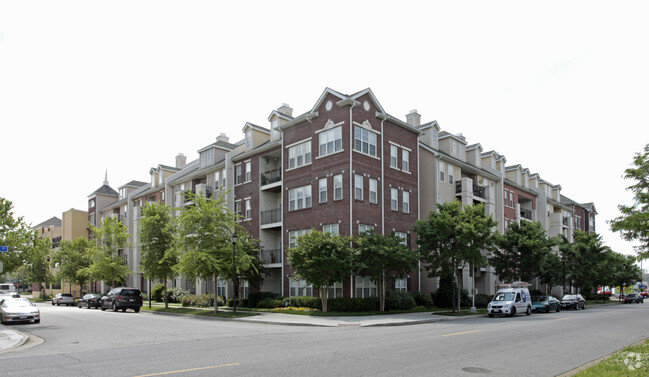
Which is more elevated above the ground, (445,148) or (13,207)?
(445,148)

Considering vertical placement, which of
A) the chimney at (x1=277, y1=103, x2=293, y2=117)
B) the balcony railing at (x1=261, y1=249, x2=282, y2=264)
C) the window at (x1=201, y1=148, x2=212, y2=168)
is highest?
the chimney at (x1=277, y1=103, x2=293, y2=117)

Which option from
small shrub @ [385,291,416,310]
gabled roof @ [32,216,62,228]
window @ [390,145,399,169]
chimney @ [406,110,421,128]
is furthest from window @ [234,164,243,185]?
gabled roof @ [32,216,62,228]

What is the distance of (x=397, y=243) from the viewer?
30.8 metres

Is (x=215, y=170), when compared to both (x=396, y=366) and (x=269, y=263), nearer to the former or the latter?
(x=269, y=263)

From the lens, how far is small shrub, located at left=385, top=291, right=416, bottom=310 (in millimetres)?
32562

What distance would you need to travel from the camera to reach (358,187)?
33.3 meters

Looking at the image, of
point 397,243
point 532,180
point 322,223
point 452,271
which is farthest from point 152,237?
point 532,180

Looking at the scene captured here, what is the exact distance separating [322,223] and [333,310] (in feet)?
20.0

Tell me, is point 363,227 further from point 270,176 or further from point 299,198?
point 270,176

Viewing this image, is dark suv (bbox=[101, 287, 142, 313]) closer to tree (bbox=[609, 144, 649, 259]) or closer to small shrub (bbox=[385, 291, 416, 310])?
small shrub (bbox=[385, 291, 416, 310])

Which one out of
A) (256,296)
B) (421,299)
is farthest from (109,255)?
(421,299)

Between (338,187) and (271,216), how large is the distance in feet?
26.3

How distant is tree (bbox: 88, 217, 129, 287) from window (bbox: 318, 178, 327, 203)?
2418cm

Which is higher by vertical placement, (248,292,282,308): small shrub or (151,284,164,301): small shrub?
(248,292,282,308): small shrub
